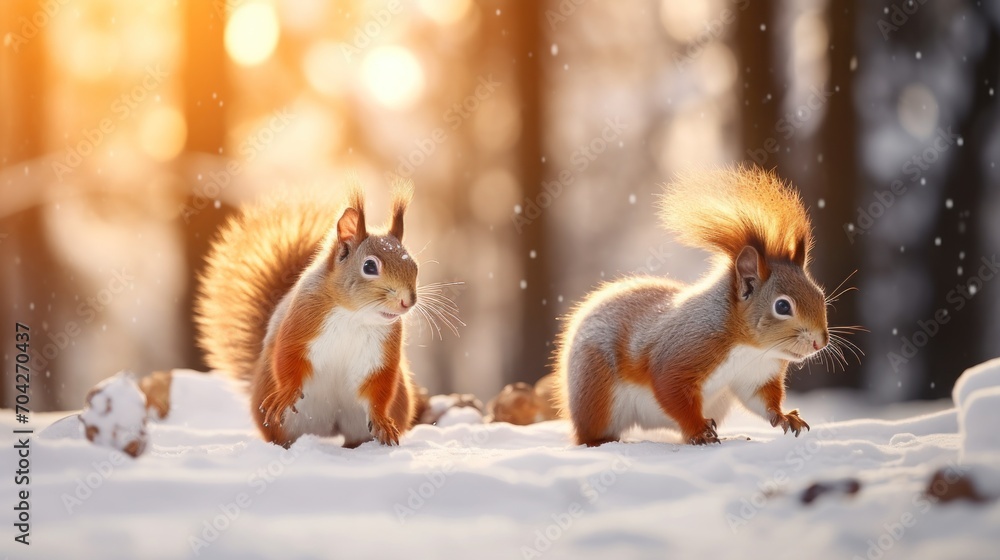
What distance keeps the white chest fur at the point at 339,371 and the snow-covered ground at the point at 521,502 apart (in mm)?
160

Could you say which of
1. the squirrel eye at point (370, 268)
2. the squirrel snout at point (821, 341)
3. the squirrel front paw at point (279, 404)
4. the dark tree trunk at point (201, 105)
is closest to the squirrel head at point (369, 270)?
the squirrel eye at point (370, 268)

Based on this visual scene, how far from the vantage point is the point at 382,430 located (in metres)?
1.99

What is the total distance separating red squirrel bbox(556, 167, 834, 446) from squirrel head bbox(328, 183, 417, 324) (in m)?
0.52

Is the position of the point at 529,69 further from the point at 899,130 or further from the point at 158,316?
the point at 158,316

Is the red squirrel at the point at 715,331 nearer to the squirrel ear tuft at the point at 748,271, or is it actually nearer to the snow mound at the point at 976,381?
the squirrel ear tuft at the point at 748,271

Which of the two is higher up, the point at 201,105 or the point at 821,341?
the point at 201,105

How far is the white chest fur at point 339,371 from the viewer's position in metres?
1.94

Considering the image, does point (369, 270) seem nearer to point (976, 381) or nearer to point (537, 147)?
point (976, 381)

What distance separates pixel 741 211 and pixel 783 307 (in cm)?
26

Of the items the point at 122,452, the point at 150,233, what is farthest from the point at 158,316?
the point at 122,452

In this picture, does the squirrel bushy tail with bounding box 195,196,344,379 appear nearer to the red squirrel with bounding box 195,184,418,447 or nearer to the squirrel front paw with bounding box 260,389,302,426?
the red squirrel with bounding box 195,184,418,447

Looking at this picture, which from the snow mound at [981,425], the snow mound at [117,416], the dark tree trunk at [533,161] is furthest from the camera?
the dark tree trunk at [533,161]

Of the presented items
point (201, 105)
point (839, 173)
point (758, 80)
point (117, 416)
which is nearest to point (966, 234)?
point (839, 173)

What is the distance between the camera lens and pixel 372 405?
200 cm
